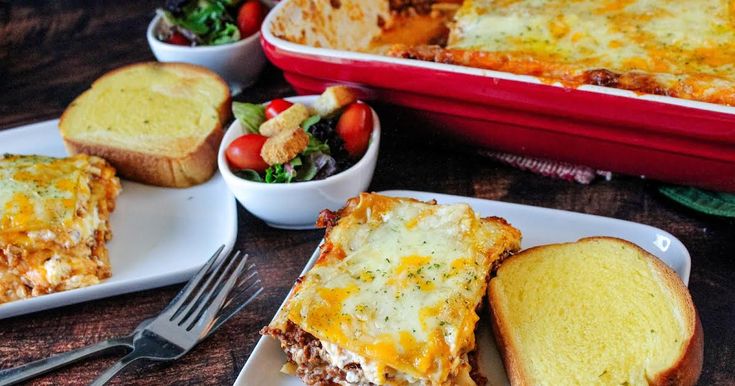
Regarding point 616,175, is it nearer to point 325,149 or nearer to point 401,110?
point 401,110

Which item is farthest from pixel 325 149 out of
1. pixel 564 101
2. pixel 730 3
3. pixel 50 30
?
pixel 50 30

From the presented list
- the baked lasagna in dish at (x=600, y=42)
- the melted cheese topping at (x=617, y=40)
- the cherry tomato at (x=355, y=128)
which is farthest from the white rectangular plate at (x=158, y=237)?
the melted cheese topping at (x=617, y=40)

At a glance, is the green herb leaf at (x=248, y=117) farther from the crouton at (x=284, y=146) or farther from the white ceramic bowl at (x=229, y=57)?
the white ceramic bowl at (x=229, y=57)

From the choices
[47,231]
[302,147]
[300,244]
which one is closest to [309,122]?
[302,147]

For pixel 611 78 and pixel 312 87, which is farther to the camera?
pixel 312 87

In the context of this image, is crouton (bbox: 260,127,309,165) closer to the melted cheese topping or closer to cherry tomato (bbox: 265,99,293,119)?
cherry tomato (bbox: 265,99,293,119)
